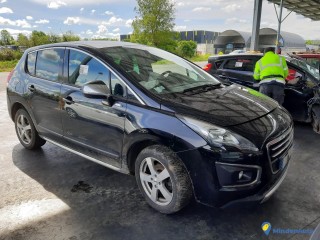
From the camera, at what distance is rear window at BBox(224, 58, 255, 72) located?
20.5 feet

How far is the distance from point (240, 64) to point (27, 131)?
14.5 feet

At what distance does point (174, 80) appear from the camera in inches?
130

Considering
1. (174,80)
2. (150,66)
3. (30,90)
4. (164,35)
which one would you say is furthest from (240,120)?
(164,35)

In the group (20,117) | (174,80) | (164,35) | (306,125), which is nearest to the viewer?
(174,80)

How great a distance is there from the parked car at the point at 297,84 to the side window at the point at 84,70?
7.56 ft

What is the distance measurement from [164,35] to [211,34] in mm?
40879

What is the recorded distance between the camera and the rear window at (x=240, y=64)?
20.5ft

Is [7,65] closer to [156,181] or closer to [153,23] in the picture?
[153,23]

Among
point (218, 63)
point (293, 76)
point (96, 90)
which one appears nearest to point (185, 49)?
point (218, 63)

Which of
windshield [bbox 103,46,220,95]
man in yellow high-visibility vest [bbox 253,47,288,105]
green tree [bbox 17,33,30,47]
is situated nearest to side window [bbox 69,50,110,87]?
windshield [bbox 103,46,220,95]

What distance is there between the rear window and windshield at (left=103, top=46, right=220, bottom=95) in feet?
8.81

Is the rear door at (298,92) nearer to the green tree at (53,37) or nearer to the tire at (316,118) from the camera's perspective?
the tire at (316,118)

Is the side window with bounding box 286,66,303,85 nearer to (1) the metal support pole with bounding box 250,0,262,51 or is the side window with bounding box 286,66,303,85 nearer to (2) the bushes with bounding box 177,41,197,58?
(1) the metal support pole with bounding box 250,0,262,51

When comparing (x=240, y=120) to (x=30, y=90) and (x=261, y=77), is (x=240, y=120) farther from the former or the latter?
(x=261, y=77)
